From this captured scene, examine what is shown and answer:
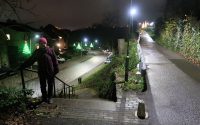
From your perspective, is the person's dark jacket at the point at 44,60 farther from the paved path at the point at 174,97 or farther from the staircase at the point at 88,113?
the paved path at the point at 174,97

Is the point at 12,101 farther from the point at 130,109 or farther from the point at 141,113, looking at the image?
the point at 141,113

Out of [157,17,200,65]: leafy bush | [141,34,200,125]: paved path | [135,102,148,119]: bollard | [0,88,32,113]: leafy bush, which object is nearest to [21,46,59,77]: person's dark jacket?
[0,88,32,113]: leafy bush

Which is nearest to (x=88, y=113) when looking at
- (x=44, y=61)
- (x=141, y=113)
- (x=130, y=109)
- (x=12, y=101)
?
(x=130, y=109)

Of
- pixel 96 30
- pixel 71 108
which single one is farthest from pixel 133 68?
pixel 96 30

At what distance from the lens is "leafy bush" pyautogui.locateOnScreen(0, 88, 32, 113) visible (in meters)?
6.88

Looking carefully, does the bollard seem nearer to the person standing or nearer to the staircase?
the staircase

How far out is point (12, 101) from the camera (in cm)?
706

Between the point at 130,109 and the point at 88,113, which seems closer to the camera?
the point at 88,113

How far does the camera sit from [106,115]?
6824 millimetres

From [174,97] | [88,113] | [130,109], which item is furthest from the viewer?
[174,97]

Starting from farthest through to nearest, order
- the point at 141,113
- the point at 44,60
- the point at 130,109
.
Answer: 1. the point at 44,60
2. the point at 130,109
3. the point at 141,113

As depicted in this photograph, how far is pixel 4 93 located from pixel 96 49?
197 feet

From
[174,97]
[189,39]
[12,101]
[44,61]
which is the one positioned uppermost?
[189,39]

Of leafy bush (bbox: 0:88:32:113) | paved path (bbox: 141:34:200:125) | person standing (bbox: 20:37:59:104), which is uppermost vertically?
person standing (bbox: 20:37:59:104)
